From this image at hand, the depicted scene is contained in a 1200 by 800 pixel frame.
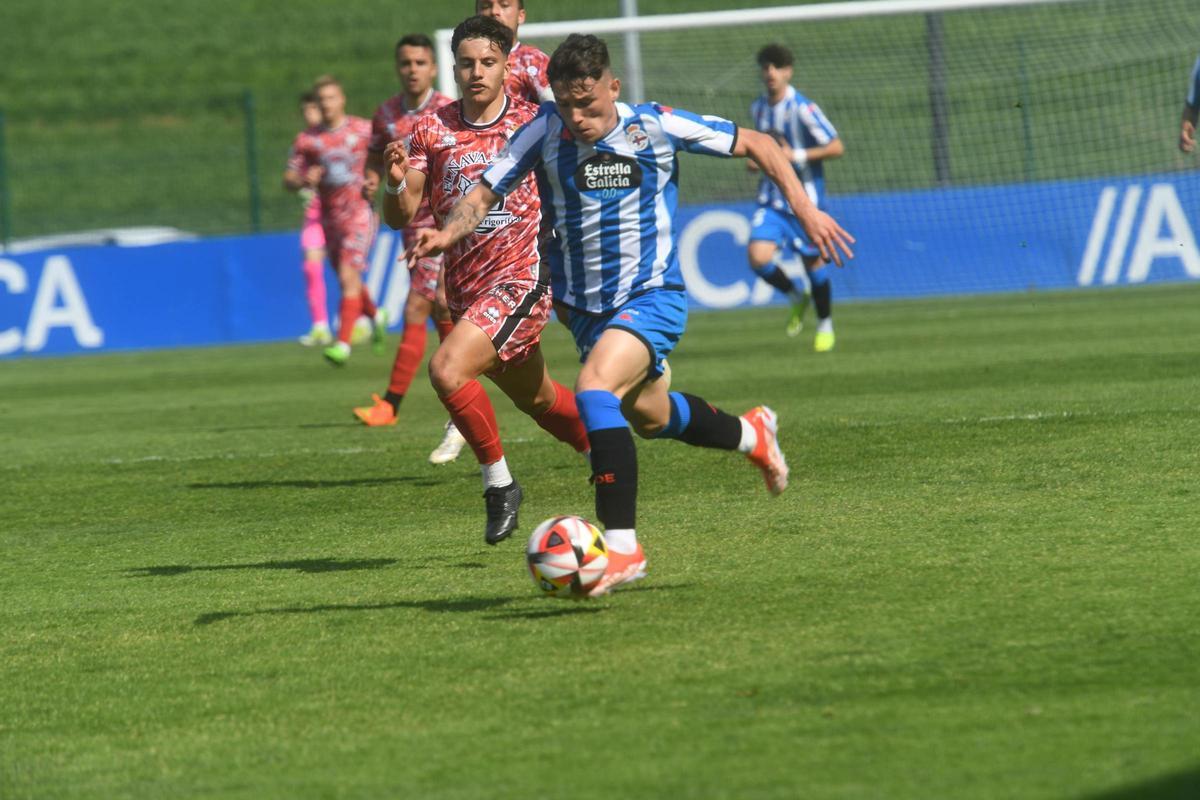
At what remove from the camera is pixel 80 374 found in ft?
56.3

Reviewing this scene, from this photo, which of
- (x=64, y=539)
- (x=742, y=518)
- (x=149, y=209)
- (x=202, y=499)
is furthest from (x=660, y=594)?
(x=149, y=209)

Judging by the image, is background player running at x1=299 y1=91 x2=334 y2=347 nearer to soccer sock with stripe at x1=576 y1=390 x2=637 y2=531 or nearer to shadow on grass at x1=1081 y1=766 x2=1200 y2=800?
soccer sock with stripe at x1=576 y1=390 x2=637 y2=531

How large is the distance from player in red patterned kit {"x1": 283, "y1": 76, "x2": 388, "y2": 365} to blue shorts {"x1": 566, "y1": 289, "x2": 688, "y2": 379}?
914 centimetres

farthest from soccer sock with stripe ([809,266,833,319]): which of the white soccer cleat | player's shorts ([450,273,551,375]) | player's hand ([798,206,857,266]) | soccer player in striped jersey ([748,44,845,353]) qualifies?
player's hand ([798,206,857,266])

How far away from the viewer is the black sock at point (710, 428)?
608 centimetres

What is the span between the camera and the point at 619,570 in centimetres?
511

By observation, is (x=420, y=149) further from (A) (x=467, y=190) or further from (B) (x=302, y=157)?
(B) (x=302, y=157)

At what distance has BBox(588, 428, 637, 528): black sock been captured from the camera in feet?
17.1

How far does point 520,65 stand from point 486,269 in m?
1.29

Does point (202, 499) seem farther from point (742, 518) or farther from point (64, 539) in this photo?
point (742, 518)

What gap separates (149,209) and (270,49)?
7.42m

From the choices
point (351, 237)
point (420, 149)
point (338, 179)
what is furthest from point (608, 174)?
point (338, 179)

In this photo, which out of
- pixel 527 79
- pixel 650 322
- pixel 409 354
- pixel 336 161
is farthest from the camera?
pixel 336 161

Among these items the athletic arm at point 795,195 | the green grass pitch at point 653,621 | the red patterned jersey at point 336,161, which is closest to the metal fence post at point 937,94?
the red patterned jersey at point 336,161
